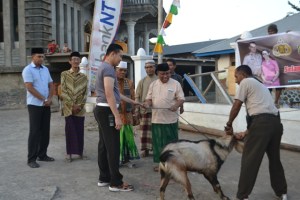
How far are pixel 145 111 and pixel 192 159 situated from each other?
2.35 meters

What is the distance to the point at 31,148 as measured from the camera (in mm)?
6145

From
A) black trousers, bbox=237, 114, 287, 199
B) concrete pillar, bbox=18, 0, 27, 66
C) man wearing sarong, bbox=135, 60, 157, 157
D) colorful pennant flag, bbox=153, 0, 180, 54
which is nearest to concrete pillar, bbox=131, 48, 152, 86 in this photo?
colorful pennant flag, bbox=153, 0, 180, 54

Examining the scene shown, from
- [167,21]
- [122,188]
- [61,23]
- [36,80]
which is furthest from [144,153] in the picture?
[61,23]

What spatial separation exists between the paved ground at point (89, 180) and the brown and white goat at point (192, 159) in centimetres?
39

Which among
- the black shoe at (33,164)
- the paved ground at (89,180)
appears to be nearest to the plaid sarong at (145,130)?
the paved ground at (89,180)

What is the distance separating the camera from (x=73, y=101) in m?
6.52

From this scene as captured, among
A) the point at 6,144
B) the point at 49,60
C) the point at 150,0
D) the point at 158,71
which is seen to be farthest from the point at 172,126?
the point at 150,0

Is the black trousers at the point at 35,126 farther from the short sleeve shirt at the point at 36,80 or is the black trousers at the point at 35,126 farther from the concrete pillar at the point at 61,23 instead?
the concrete pillar at the point at 61,23

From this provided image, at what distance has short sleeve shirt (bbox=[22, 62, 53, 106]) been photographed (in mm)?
6120

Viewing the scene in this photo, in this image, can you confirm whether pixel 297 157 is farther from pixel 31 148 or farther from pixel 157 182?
pixel 31 148

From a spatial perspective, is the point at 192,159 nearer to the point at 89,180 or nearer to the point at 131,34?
the point at 89,180

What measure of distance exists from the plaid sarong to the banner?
2.65 metres

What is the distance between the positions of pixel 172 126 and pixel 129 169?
1000 millimetres

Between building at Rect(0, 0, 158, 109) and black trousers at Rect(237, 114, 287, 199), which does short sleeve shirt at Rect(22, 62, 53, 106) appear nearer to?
black trousers at Rect(237, 114, 287, 199)
